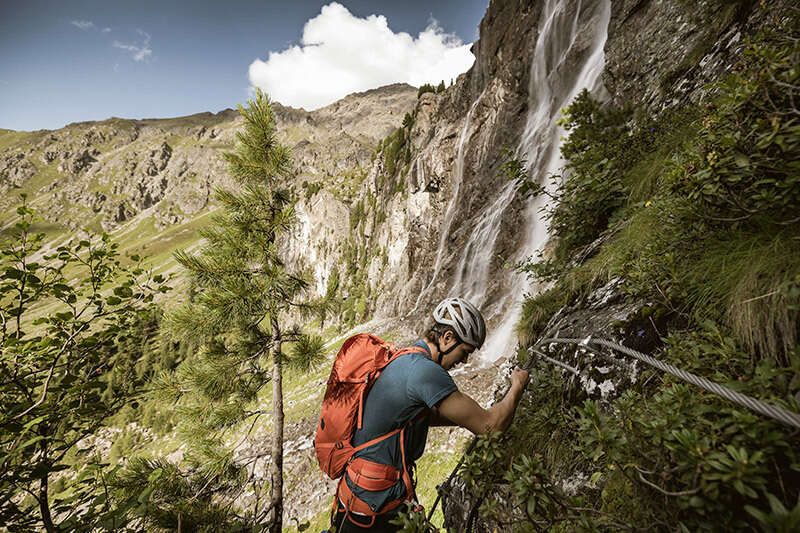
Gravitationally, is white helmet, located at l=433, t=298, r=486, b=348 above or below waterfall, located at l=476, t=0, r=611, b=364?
below

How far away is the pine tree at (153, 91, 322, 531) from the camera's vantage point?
5820mm

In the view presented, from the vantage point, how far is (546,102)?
17.5 m

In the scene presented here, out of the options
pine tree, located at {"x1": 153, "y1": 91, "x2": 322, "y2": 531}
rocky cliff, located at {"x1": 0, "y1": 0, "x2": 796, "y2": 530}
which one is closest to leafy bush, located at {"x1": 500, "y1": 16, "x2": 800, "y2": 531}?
rocky cliff, located at {"x1": 0, "y1": 0, "x2": 796, "y2": 530}

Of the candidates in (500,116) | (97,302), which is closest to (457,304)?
(97,302)

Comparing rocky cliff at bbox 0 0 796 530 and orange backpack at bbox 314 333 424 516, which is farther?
rocky cliff at bbox 0 0 796 530

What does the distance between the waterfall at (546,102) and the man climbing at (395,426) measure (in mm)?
9449

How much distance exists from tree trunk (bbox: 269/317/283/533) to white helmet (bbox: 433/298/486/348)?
4.36 m

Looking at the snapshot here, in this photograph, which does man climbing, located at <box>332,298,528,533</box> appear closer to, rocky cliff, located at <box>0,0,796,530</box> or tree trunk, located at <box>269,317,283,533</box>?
rocky cliff, located at <box>0,0,796,530</box>

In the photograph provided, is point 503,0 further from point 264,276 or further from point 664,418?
point 664,418

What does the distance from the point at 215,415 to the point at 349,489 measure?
15.5 ft

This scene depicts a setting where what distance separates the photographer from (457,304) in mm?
3416

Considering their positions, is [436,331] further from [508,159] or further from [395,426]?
[508,159]

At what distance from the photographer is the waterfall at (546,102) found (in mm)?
13320

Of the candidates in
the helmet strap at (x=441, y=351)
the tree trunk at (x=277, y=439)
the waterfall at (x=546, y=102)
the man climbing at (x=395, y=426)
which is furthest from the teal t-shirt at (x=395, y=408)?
the waterfall at (x=546, y=102)
